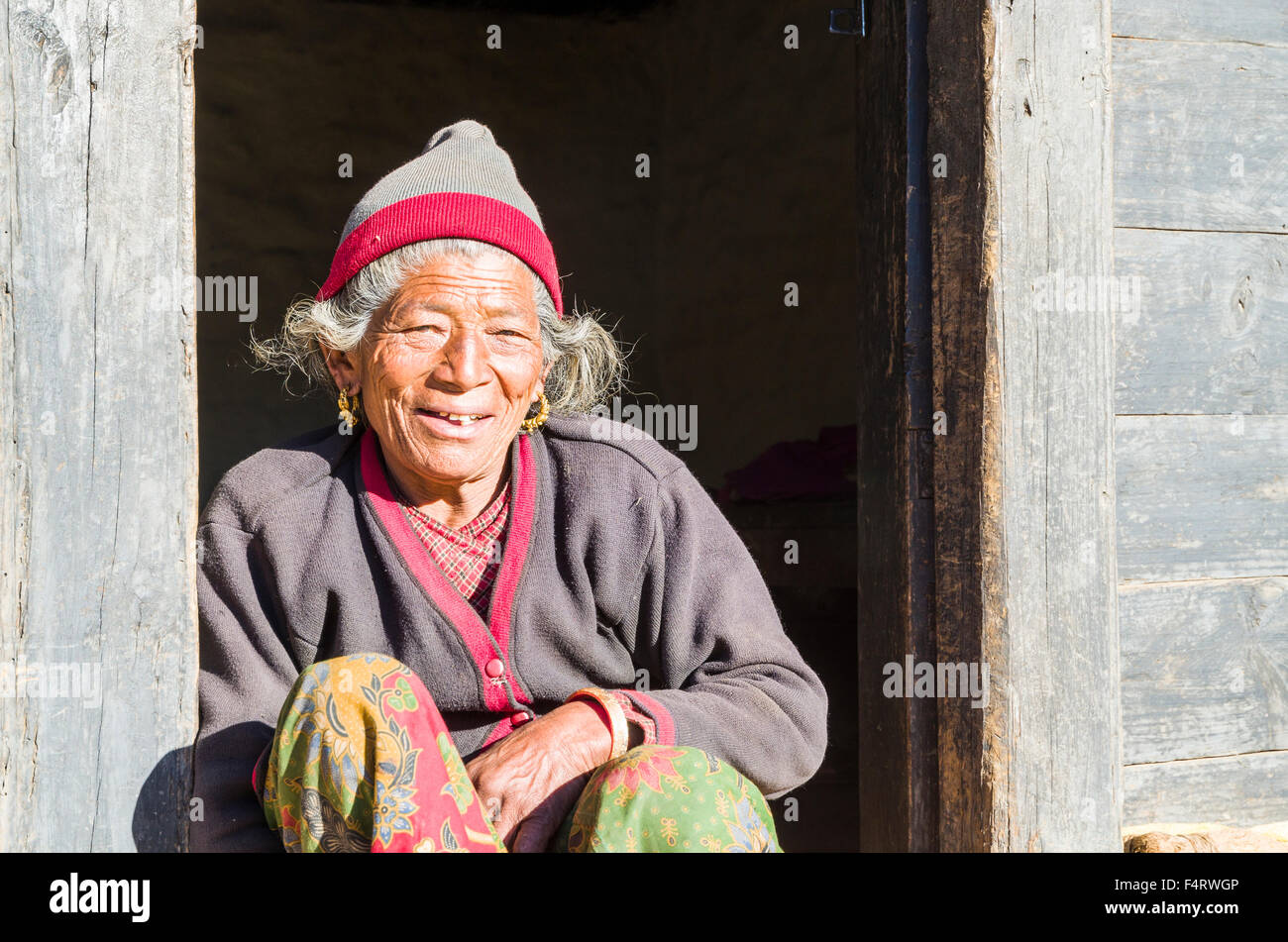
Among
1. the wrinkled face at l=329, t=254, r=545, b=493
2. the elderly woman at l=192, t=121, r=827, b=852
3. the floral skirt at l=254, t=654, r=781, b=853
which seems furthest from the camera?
the wrinkled face at l=329, t=254, r=545, b=493

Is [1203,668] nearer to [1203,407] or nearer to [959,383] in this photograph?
[1203,407]

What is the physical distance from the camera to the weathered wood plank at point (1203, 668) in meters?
2.24

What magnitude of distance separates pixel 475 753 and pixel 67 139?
1.22 meters

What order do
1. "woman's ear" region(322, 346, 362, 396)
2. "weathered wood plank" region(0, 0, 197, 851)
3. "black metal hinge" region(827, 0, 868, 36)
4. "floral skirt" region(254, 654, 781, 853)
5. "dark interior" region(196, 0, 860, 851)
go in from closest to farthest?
1. "floral skirt" region(254, 654, 781, 853)
2. "weathered wood plank" region(0, 0, 197, 851)
3. "woman's ear" region(322, 346, 362, 396)
4. "black metal hinge" region(827, 0, 868, 36)
5. "dark interior" region(196, 0, 860, 851)

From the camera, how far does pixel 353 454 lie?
2.20 metres

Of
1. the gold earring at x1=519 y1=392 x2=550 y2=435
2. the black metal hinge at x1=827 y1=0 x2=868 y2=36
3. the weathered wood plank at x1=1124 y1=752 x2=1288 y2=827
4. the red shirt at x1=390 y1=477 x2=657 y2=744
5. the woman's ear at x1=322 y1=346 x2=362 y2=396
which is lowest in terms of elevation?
the weathered wood plank at x1=1124 y1=752 x2=1288 y2=827

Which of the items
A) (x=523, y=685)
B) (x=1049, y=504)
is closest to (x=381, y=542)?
(x=523, y=685)

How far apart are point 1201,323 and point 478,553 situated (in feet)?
5.20

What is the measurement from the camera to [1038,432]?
2117 millimetres

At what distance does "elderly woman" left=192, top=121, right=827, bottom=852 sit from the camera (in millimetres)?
1849

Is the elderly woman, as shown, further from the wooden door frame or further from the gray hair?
the wooden door frame

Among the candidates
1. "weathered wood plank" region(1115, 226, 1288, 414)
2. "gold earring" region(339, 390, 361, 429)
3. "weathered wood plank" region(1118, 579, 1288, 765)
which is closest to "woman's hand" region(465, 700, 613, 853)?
"gold earring" region(339, 390, 361, 429)

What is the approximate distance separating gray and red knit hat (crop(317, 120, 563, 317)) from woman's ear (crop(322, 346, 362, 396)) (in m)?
0.12

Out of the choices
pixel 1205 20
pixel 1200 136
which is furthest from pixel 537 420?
pixel 1205 20
